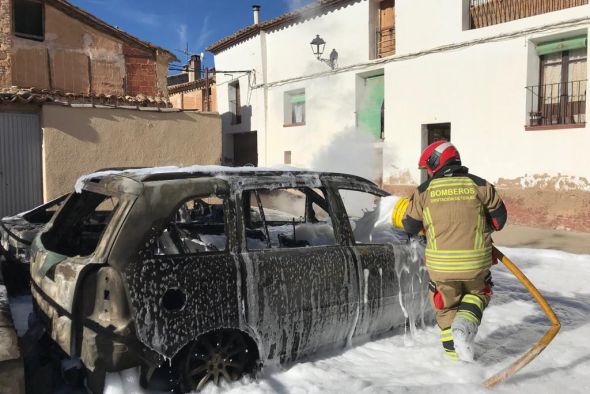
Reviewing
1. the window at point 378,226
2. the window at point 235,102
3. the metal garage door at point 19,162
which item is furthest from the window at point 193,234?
the window at point 235,102

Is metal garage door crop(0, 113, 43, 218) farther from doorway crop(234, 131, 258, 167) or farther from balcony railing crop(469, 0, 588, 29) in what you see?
doorway crop(234, 131, 258, 167)

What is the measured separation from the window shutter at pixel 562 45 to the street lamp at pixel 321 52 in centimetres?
651

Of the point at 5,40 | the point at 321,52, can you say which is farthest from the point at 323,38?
the point at 5,40

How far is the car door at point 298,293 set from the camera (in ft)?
10.1

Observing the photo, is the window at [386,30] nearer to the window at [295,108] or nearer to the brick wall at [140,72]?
the window at [295,108]

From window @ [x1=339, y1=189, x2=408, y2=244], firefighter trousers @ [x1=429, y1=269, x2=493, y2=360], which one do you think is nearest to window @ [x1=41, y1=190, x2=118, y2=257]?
window @ [x1=339, y1=189, x2=408, y2=244]

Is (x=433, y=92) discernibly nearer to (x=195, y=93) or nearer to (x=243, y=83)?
(x=243, y=83)

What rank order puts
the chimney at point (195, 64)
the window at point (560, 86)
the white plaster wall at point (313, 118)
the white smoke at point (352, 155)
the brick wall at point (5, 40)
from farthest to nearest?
1. the chimney at point (195, 64)
2. the white plaster wall at point (313, 118)
3. the white smoke at point (352, 155)
4. the brick wall at point (5, 40)
5. the window at point (560, 86)

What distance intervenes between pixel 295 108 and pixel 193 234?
1491 cm

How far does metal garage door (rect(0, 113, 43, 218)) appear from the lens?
9.88 metres

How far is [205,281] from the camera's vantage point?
113 inches

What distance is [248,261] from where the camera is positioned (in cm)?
306

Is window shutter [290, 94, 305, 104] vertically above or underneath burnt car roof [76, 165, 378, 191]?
above

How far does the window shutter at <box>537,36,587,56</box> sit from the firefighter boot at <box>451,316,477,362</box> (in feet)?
31.6
